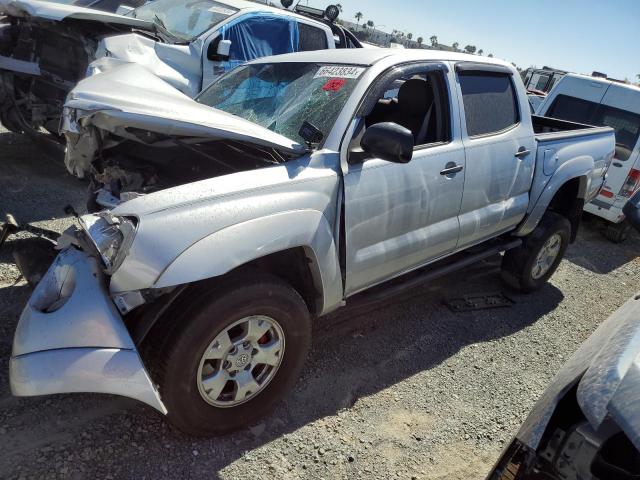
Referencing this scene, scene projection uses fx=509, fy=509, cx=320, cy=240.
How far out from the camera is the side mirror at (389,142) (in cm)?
259

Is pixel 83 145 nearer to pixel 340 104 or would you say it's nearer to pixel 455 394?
pixel 340 104

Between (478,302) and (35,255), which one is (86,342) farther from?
(478,302)

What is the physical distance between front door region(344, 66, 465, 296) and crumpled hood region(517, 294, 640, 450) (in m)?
1.25

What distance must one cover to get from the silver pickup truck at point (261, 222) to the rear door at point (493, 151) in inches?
0.7

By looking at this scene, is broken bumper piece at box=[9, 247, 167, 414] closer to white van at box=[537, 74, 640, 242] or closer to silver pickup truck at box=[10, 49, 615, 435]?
silver pickup truck at box=[10, 49, 615, 435]

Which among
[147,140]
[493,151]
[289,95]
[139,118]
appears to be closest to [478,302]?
[493,151]

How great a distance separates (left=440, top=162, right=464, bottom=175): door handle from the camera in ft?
10.8

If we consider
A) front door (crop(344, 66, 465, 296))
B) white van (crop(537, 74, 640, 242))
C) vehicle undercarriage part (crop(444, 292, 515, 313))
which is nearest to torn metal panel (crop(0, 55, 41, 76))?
front door (crop(344, 66, 465, 296))

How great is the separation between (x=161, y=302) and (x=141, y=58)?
4.24 meters

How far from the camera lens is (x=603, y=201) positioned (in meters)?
7.15

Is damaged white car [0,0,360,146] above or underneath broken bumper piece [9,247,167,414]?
above

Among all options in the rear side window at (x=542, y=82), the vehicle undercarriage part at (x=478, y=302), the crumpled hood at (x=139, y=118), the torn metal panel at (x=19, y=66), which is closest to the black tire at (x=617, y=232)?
the vehicle undercarriage part at (x=478, y=302)

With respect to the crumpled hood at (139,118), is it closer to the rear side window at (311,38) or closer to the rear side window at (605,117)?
the rear side window at (311,38)

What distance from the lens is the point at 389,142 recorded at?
102 inches
